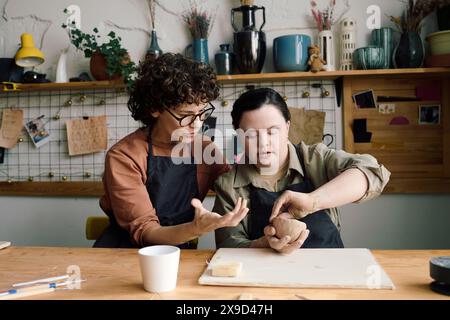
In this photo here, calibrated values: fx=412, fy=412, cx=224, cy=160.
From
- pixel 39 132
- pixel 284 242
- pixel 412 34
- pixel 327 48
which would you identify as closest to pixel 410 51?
pixel 412 34

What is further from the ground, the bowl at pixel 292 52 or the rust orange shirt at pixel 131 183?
the bowl at pixel 292 52

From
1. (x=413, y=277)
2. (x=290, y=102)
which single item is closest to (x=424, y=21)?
(x=290, y=102)

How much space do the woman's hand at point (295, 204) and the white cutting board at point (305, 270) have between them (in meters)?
0.13

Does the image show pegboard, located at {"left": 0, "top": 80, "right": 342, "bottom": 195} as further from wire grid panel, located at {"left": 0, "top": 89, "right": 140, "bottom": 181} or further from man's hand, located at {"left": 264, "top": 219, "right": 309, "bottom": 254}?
man's hand, located at {"left": 264, "top": 219, "right": 309, "bottom": 254}

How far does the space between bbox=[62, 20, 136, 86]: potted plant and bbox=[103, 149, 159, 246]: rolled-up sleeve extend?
1171 mm

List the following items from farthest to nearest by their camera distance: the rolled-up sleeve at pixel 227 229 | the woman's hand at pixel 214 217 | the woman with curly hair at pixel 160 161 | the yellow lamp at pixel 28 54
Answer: the yellow lamp at pixel 28 54
the woman with curly hair at pixel 160 161
the rolled-up sleeve at pixel 227 229
the woman's hand at pixel 214 217

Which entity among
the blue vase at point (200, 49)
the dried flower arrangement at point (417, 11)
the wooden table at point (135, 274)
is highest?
the dried flower arrangement at point (417, 11)

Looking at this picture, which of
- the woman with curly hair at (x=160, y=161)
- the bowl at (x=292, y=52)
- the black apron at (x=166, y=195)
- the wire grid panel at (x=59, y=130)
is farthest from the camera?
the wire grid panel at (x=59, y=130)

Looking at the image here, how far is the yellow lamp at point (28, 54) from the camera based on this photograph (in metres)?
2.83

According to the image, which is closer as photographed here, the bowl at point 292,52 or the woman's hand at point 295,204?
the woman's hand at point 295,204

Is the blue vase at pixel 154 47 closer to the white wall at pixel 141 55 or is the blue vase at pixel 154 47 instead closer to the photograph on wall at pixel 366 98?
the white wall at pixel 141 55

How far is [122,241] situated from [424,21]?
2337 millimetres

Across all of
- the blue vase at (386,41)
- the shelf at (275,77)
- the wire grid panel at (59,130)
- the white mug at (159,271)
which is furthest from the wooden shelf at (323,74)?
the white mug at (159,271)

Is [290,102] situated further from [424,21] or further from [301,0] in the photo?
[424,21]
